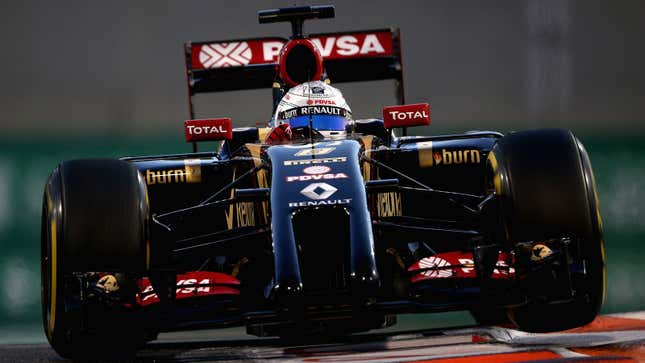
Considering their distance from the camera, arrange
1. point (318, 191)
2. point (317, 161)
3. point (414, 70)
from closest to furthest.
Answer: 1. point (318, 191)
2. point (317, 161)
3. point (414, 70)

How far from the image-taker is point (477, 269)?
11.3 ft

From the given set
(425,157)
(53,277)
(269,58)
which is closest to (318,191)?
(53,277)

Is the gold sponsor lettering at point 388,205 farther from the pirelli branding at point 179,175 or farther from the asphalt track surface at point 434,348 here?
the pirelli branding at point 179,175

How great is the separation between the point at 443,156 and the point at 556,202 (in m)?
1.29

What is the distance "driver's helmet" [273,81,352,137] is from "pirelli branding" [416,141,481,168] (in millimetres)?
446

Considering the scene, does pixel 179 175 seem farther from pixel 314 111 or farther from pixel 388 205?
pixel 388 205

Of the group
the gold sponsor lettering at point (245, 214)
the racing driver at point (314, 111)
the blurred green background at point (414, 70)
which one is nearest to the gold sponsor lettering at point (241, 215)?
the gold sponsor lettering at point (245, 214)

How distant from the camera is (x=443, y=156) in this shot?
4539mm

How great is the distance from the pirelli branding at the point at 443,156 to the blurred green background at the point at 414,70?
594 centimetres

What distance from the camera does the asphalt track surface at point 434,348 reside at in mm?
3523

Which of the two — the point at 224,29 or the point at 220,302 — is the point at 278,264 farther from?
the point at 224,29

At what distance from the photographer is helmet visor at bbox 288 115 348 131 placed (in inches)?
192

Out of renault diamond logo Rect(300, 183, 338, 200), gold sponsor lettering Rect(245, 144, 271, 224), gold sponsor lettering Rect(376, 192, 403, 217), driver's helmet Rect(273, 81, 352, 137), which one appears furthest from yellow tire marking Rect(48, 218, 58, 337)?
driver's helmet Rect(273, 81, 352, 137)

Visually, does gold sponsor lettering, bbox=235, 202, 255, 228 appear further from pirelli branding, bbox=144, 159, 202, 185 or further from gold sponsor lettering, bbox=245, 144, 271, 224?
pirelli branding, bbox=144, 159, 202, 185
